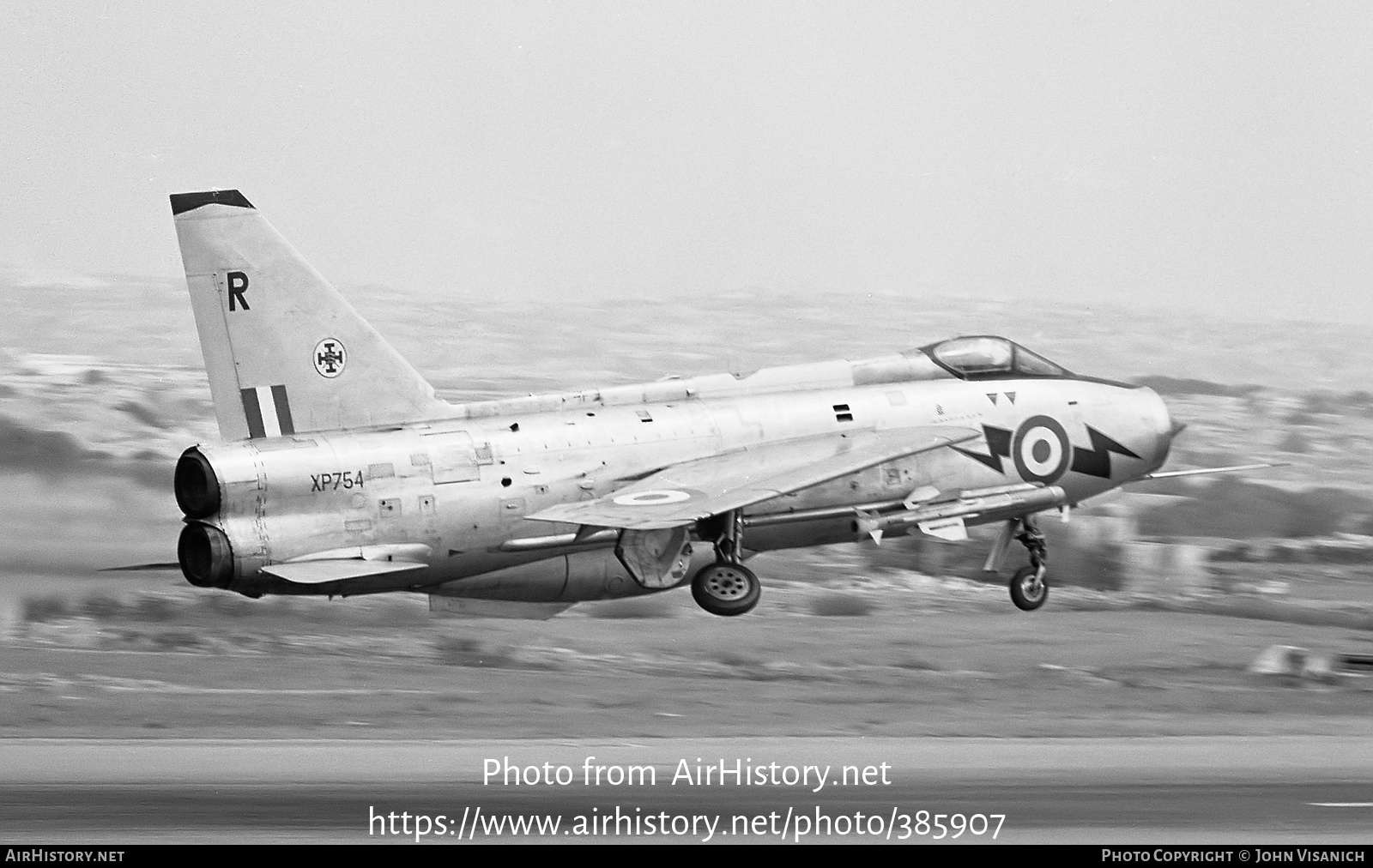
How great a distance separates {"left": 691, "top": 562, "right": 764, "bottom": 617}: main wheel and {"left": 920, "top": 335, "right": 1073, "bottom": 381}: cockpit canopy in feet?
14.2

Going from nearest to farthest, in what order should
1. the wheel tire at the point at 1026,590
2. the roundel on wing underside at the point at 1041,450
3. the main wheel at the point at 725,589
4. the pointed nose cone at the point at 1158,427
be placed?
the main wheel at the point at 725,589
the roundel on wing underside at the point at 1041,450
the pointed nose cone at the point at 1158,427
the wheel tire at the point at 1026,590

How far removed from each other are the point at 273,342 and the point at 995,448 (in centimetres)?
904

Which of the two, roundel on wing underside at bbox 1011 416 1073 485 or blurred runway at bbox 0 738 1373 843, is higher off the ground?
roundel on wing underside at bbox 1011 416 1073 485

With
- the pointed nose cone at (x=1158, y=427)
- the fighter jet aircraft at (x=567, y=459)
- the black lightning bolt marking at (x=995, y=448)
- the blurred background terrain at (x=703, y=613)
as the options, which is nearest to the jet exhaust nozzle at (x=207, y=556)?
the fighter jet aircraft at (x=567, y=459)

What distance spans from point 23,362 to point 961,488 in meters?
29.1

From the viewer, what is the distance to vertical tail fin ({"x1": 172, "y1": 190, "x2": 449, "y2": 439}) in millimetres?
22844

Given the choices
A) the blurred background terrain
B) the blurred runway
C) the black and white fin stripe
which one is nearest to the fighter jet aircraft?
the black and white fin stripe

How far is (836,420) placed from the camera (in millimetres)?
23438

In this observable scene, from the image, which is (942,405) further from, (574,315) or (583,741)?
(574,315)

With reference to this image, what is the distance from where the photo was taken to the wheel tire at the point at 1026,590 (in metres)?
25.5

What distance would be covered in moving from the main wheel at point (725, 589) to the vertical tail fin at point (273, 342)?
150 inches

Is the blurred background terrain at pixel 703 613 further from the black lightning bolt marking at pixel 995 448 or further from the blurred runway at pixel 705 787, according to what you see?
the black lightning bolt marking at pixel 995 448

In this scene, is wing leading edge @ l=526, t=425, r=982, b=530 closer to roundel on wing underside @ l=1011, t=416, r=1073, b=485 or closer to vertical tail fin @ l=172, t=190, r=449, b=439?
roundel on wing underside @ l=1011, t=416, r=1073, b=485

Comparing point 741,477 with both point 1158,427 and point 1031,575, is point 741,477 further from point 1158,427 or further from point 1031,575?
point 1158,427
